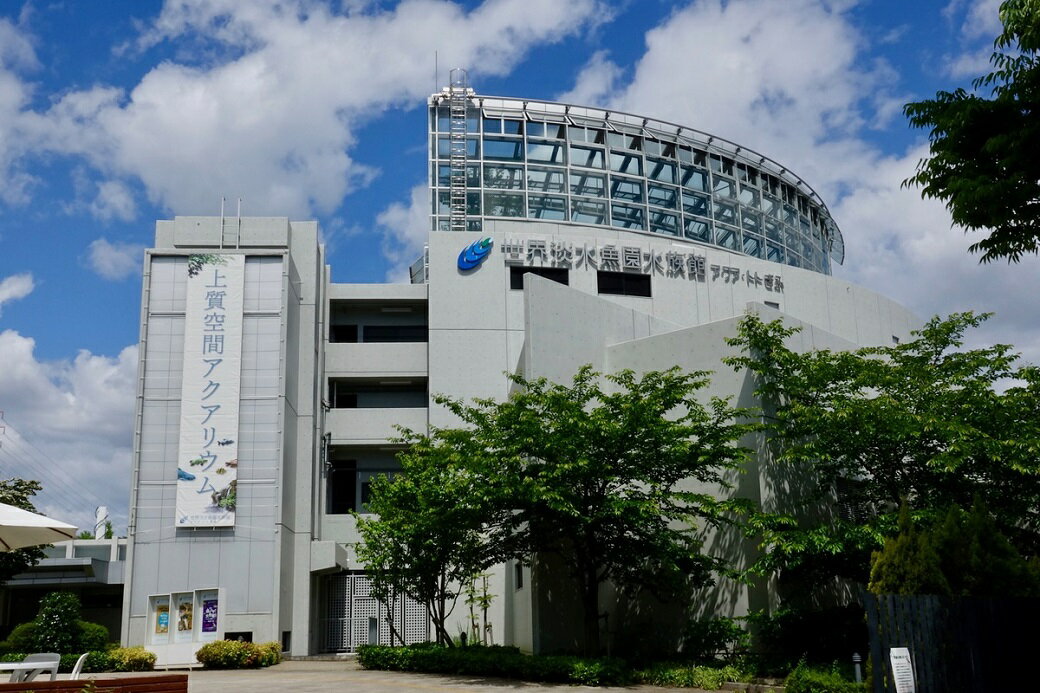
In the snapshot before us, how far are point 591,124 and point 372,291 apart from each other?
12696 millimetres

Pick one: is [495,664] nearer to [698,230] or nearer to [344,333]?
[344,333]

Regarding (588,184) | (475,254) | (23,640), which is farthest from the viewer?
(588,184)

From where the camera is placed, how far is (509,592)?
28312 mm

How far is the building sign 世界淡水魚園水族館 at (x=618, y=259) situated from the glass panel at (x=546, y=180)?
5444 millimetres

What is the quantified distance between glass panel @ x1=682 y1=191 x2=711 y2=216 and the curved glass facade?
0.04 metres

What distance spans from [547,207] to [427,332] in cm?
746

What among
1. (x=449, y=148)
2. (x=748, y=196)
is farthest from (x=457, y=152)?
(x=748, y=196)

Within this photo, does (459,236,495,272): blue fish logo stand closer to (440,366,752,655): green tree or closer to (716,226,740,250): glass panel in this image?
(716,226,740,250): glass panel

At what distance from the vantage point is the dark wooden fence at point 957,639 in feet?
33.9

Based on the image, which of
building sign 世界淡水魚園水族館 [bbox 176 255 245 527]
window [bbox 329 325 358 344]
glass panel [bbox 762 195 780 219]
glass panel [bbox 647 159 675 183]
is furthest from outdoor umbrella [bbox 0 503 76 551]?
glass panel [bbox 762 195 780 219]

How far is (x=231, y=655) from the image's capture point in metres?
26.2

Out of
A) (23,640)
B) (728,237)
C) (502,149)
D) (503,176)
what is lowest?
(23,640)

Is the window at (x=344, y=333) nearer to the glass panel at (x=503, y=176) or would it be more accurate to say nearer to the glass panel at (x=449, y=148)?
the glass panel at (x=503, y=176)

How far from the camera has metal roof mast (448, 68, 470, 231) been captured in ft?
136
